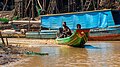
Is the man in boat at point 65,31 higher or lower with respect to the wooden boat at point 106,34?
higher

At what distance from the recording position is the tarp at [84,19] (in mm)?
23578

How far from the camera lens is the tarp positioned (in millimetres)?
23578

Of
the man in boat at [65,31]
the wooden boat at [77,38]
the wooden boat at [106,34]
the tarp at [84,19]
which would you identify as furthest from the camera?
the tarp at [84,19]

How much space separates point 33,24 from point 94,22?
5882 mm

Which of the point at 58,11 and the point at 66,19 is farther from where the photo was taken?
the point at 58,11

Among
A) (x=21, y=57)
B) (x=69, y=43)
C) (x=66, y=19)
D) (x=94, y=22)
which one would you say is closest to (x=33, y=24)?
(x=66, y=19)

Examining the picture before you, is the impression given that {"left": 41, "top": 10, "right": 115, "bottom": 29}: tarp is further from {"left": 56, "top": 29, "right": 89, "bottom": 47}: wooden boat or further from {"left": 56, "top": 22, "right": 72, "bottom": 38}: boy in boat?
{"left": 56, "top": 29, "right": 89, "bottom": 47}: wooden boat

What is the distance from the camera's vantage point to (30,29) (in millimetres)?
26453

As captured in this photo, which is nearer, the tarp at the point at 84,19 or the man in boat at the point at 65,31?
the man in boat at the point at 65,31

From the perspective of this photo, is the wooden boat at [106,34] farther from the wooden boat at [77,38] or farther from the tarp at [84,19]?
the wooden boat at [77,38]

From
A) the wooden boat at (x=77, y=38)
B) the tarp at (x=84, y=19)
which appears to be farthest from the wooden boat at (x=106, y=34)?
the wooden boat at (x=77, y=38)

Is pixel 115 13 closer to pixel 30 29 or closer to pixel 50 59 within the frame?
pixel 30 29

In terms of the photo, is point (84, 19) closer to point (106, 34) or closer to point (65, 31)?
point (106, 34)

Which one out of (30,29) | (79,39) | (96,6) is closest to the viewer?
(79,39)
